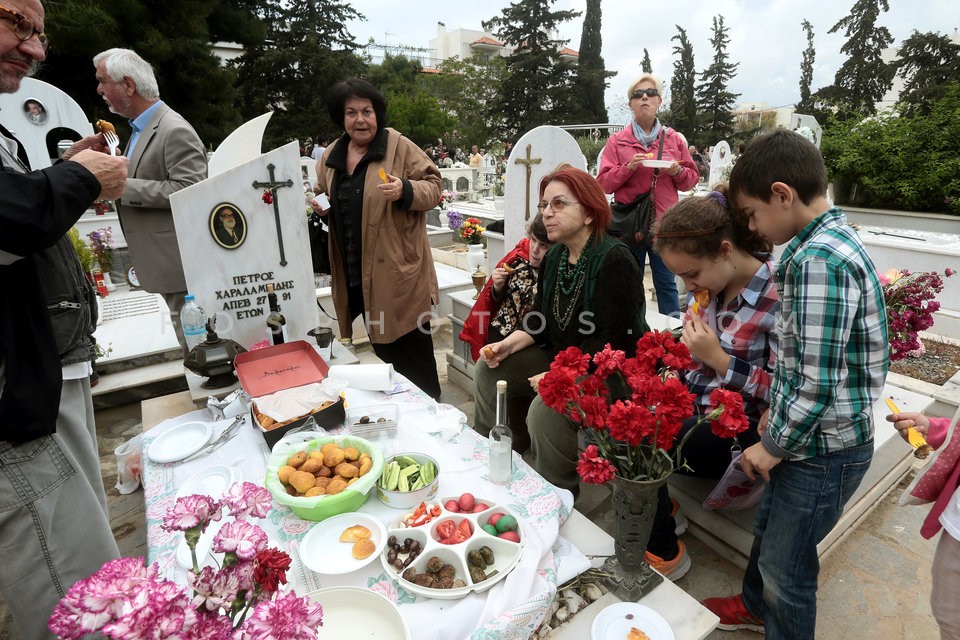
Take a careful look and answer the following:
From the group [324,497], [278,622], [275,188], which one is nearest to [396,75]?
[275,188]

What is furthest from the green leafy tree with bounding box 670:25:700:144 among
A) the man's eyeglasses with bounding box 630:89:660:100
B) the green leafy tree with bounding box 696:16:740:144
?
the man's eyeglasses with bounding box 630:89:660:100

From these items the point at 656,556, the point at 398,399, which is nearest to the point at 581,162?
the point at 398,399

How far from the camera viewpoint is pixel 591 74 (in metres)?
31.3

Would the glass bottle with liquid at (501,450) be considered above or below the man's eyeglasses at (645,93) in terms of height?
below

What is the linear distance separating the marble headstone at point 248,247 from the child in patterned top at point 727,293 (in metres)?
2.12

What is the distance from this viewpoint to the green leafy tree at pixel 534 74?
3141 cm

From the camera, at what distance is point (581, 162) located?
13.4ft

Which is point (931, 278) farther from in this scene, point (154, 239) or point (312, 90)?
point (312, 90)

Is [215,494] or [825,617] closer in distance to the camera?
[215,494]

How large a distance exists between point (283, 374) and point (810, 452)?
2.13 m

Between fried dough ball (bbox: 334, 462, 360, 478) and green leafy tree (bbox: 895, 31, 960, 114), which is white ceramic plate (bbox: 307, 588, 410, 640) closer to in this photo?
fried dough ball (bbox: 334, 462, 360, 478)

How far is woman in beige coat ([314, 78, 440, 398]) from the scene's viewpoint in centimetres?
300

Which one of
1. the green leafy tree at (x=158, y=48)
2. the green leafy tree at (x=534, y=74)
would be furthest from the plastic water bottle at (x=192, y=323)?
the green leafy tree at (x=534, y=74)

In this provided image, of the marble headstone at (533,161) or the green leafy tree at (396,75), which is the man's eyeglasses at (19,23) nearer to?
the marble headstone at (533,161)
